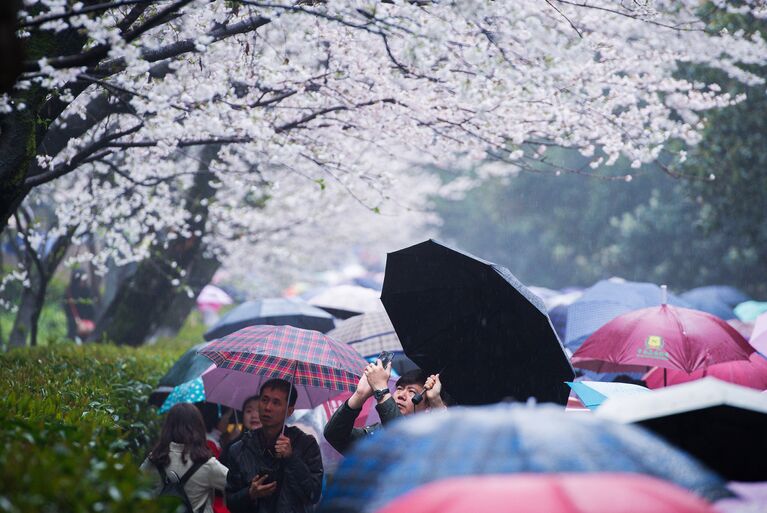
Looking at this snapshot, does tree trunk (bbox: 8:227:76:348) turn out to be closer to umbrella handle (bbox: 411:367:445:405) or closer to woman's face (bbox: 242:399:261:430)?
woman's face (bbox: 242:399:261:430)

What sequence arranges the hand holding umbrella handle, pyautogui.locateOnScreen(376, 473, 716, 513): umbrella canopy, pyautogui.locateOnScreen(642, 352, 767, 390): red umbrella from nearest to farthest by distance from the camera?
pyautogui.locateOnScreen(376, 473, 716, 513): umbrella canopy < the hand holding umbrella handle < pyautogui.locateOnScreen(642, 352, 767, 390): red umbrella

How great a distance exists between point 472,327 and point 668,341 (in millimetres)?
2183

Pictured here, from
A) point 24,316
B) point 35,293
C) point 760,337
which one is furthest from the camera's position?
point 24,316

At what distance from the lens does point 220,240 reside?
13.5 m

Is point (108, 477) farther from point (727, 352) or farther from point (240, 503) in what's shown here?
point (727, 352)

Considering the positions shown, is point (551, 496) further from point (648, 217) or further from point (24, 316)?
point (648, 217)

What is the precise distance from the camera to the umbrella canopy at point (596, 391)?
548 cm

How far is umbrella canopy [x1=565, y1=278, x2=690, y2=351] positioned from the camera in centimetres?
963

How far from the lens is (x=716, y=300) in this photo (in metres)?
15.8

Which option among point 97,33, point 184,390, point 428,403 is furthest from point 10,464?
point 184,390

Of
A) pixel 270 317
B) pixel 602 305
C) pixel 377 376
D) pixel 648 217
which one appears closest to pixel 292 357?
pixel 377 376

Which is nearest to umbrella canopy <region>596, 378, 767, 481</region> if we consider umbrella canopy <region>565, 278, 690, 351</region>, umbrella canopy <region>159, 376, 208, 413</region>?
umbrella canopy <region>159, 376, 208, 413</region>

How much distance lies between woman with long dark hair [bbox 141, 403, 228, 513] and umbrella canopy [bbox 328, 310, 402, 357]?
2.37 metres

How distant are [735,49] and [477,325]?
7.83m
